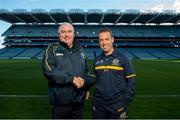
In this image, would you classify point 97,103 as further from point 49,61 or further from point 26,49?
point 26,49

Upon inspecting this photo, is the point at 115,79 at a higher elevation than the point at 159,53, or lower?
higher

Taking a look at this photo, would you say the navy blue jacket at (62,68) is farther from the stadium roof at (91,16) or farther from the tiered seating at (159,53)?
the tiered seating at (159,53)

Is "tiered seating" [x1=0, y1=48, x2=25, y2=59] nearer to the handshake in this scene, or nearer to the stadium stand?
the stadium stand

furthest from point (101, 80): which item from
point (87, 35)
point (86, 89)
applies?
point (87, 35)

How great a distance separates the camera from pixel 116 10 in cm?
7625

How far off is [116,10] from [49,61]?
71956 millimetres

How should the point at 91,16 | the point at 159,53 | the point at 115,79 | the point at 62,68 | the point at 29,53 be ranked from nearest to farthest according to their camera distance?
the point at 62,68 < the point at 115,79 < the point at 91,16 < the point at 29,53 < the point at 159,53

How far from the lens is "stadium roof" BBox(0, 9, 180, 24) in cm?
7644

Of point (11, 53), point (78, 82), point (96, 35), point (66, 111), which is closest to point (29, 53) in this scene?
point (11, 53)

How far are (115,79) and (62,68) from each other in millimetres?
918

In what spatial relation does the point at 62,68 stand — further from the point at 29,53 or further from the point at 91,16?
the point at 29,53

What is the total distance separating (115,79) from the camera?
5633mm

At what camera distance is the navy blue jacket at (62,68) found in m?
5.48

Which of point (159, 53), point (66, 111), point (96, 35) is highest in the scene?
point (66, 111)
